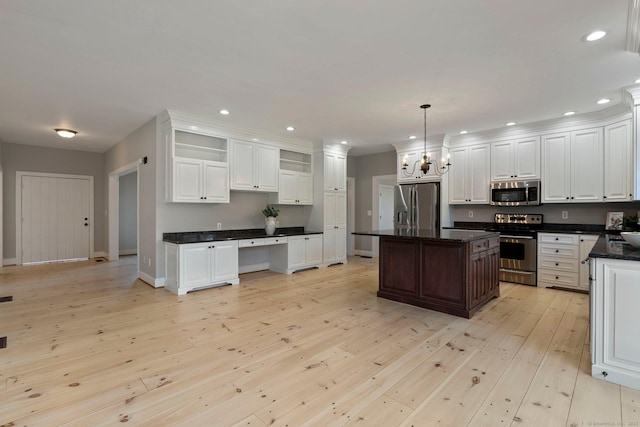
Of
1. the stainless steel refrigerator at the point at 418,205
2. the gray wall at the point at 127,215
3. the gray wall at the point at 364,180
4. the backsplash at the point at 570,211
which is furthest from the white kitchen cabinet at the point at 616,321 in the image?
the gray wall at the point at 127,215

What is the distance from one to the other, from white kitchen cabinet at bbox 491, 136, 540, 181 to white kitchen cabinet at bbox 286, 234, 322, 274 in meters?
3.50

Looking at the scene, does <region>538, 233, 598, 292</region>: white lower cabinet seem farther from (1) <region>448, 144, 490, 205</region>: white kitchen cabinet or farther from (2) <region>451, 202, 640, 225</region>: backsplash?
(1) <region>448, 144, 490, 205</region>: white kitchen cabinet

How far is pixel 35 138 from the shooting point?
6.30 metres

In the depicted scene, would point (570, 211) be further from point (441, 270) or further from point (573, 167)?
point (441, 270)

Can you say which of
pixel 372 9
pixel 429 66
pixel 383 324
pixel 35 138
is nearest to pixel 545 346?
pixel 383 324

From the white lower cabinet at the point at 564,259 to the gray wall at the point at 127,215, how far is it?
893 centimetres

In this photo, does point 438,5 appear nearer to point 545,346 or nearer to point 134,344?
point 545,346

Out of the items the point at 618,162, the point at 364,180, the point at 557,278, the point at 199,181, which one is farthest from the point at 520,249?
the point at 199,181

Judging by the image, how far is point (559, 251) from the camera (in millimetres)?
4844

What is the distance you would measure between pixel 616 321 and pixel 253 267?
5151mm

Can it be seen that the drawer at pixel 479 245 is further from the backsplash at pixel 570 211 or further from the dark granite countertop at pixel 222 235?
the dark granite countertop at pixel 222 235

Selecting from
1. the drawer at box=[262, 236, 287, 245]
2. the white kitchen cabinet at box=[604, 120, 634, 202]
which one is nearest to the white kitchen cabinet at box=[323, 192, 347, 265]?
the drawer at box=[262, 236, 287, 245]

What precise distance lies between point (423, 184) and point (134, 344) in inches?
216

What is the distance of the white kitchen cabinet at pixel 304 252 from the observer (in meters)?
5.95
